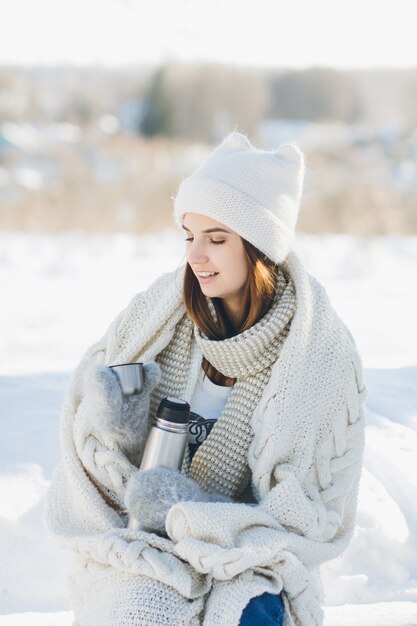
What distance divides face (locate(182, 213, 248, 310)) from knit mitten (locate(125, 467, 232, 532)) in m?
0.52

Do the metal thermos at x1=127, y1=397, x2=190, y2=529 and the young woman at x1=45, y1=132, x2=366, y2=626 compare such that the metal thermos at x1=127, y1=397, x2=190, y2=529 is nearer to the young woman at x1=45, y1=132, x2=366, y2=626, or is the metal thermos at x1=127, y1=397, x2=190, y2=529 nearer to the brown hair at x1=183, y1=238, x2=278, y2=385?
the young woman at x1=45, y1=132, x2=366, y2=626

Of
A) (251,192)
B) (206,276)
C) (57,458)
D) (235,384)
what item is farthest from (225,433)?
(57,458)

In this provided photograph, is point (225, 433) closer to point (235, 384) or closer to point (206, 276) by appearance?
point (235, 384)

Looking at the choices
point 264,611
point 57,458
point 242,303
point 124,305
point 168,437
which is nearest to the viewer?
point 264,611

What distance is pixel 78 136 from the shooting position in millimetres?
38125

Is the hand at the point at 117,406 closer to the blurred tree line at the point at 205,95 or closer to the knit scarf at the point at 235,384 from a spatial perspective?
the knit scarf at the point at 235,384

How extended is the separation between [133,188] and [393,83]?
2519 inches

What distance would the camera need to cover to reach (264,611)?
177 cm

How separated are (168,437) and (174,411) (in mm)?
61

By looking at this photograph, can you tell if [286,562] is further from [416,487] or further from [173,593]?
[416,487]

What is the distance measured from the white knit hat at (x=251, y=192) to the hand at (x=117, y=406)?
0.42 metres

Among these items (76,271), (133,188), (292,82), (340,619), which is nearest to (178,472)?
(340,619)

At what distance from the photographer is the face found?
6.97 feet

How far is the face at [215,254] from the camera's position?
6.97 feet
